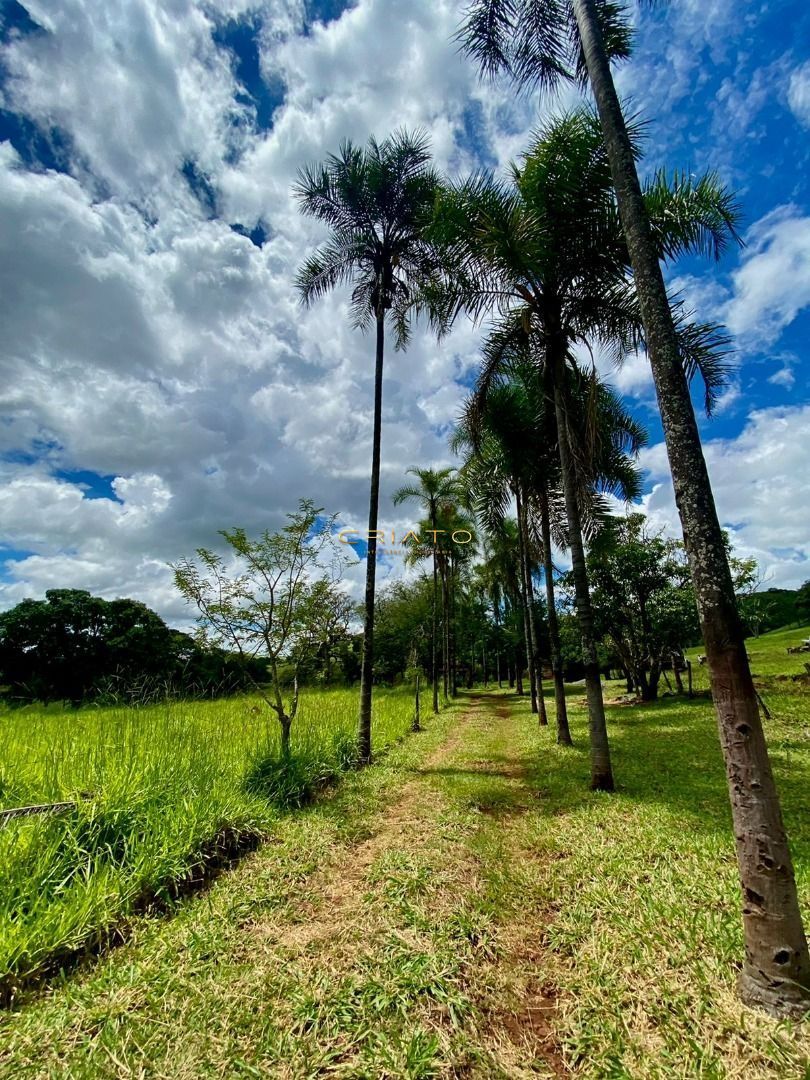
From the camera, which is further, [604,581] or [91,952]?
[604,581]

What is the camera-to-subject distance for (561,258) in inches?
293

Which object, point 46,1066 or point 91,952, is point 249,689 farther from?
point 46,1066

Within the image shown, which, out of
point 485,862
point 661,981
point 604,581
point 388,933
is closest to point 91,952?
point 388,933

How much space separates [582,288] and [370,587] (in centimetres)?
657

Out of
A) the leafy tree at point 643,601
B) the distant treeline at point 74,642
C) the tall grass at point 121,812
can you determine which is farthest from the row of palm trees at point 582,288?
the distant treeline at point 74,642

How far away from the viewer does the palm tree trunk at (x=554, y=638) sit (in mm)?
10062

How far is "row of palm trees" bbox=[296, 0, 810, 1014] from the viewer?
2.43 metres

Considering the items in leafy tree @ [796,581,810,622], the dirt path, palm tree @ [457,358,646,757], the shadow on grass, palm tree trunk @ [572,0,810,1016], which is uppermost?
leafy tree @ [796,581,810,622]

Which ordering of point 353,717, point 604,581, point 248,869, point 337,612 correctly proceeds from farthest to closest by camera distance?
1. point 604,581
2. point 353,717
3. point 337,612
4. point 248,869

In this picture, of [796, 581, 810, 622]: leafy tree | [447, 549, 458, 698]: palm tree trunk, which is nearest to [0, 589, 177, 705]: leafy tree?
[447, 549, 458, 698]: palm tree trunk

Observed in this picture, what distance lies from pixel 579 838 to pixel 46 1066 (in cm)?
416

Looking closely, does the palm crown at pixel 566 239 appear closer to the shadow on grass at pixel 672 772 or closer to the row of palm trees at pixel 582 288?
the row of palm trees at pixel 582 288

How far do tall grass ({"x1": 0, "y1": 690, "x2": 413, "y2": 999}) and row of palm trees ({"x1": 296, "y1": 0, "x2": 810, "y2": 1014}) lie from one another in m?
2.76

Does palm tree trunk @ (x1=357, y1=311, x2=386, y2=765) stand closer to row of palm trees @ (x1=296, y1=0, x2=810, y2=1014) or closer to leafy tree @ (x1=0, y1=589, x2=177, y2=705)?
row of palm trees @ (x1=296, y1=0, x2=810, y2=1014)
